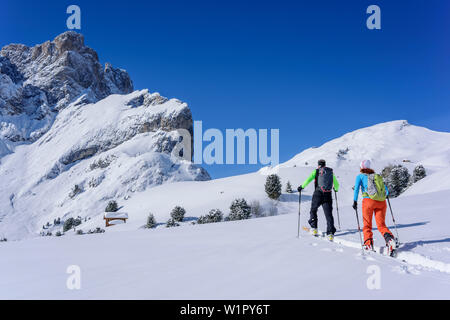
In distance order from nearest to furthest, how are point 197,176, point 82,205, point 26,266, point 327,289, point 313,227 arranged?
1. point 327,289
2. point 26,266
3. point 313,227
4. point 82,205
5. point 197,176

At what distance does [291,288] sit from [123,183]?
71.3 meters

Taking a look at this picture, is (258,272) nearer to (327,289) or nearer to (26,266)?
(327,289)

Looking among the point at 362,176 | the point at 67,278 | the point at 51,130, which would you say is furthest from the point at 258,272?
the point at 51,130

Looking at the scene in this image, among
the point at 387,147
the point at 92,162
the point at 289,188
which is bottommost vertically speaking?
the point at 289,188

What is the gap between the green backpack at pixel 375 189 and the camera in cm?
642

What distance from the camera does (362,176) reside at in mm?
6785

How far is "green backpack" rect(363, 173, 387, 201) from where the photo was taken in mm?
6422

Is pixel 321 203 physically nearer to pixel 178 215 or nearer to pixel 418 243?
pixel 418 243

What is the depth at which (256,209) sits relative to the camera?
1375 inches

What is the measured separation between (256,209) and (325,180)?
88.6 feet

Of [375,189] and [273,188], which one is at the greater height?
[375,189]

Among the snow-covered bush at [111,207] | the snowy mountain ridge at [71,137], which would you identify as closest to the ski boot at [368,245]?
the snow-covered bush at [111,207]

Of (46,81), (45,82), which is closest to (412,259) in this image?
(46,81)

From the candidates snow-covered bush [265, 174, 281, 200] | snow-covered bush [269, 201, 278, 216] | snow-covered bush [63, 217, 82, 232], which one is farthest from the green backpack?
snow-covered bush [63, 217, 82, 232]
